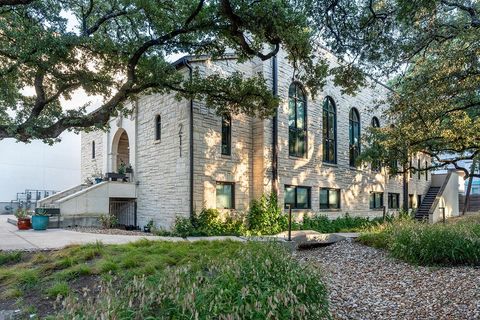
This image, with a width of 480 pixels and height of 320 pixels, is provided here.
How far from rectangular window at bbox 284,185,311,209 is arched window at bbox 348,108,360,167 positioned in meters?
4.24

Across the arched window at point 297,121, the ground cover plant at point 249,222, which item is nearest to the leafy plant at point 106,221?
the ground cover plant at point 249,222

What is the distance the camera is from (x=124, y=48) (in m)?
8.92

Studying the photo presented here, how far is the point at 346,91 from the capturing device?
7473 millimetres

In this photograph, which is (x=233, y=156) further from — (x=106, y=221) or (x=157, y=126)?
(x=106, y=221)

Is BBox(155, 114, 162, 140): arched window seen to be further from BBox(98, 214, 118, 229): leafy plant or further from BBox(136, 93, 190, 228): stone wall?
BBox(98, 214, 118, 229): leafy plant

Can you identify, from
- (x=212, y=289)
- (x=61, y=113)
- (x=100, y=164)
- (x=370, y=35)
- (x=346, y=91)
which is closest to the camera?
(x=212, y=289)

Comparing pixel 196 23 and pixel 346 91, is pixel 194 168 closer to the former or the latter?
pixel 196 23

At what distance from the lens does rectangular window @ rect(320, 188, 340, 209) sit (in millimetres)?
16156

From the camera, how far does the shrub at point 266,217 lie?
12.9m

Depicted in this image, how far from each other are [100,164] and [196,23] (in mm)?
13980

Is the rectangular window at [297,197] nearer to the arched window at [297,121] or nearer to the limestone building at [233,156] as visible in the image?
the limestone building at [233,156]

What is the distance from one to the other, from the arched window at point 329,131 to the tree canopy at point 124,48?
6231 millimetres

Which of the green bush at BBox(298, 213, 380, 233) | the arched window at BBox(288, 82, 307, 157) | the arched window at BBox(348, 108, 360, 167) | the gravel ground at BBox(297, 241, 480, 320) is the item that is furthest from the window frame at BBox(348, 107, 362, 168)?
the gravel ground at BBox(297, 241, 480, 320)

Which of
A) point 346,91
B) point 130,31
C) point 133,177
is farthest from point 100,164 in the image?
point 346,91
